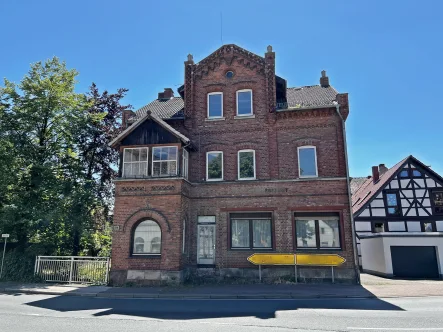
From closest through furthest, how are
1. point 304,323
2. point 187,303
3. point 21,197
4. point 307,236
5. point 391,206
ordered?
point 304,323, point 187,303, point 307,236, point 21,197, point 391,206

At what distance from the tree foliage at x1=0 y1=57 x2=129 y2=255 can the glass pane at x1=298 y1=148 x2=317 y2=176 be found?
1324 centimetres

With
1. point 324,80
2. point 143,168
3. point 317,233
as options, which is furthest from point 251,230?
point 324,80

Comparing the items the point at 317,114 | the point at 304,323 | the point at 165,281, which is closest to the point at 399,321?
the point at 304,323

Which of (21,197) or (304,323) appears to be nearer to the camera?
(304,323)

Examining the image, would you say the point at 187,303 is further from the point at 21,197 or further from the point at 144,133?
the point at 21,197

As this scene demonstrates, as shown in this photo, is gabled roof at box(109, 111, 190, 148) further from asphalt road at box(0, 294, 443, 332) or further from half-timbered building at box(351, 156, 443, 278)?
half-timbered building at box(351, 156, 443, 278)

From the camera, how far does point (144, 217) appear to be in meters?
16.7

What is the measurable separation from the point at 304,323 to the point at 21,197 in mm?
18480

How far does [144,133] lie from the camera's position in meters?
17.6

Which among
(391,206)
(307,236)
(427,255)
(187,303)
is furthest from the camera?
(391,206)

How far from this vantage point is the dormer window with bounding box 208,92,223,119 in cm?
1975

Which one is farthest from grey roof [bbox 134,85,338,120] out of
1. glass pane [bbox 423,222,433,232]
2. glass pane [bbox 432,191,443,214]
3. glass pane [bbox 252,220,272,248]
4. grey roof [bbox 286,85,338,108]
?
glass pane [bbox 423,222,433,232]

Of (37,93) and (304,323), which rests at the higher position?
(37,93)

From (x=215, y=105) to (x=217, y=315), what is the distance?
13.2 metres
